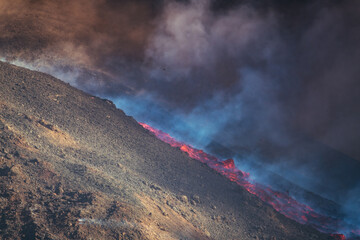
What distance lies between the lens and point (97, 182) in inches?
313

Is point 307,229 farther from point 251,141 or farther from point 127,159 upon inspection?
point 251,141

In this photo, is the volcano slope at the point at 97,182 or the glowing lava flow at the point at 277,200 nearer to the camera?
the volcano slope at the point at 97,182

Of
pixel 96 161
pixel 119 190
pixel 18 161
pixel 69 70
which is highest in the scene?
pixel 69 70

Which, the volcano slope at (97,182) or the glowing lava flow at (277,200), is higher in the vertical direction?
the glowing lava flow at (277,200)

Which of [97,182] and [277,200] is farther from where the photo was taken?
[277,200]

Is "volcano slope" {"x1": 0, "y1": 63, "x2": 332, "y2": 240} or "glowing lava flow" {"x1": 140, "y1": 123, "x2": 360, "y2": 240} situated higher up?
"glowing lava flow" {"x1": 140, "y1": 123, "x2": 360, "y2": 240}

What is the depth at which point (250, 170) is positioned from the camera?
57.2 ft

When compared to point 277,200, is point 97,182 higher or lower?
lower

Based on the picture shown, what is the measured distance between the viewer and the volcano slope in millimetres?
5852

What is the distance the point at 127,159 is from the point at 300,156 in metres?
15.7

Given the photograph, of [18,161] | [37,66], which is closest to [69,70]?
[37,66]

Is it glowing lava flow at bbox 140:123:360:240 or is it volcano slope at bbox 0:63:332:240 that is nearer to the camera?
volcano slope at bbox 0:63:332:240

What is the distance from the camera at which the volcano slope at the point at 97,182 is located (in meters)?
5.85

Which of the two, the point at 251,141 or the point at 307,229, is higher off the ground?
the point at 251,141
